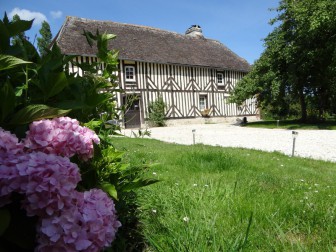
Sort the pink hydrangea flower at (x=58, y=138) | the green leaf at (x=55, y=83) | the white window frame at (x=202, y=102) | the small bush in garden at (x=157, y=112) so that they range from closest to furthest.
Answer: the pink hydrangea flower at (x=58, y=138) → the green leaf at (x=55, y=83) → the small bush in garden at (x=157, y=112) → the white window frame at (x=202, y=102)

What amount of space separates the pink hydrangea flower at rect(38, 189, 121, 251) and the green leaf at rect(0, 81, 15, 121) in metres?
0.47

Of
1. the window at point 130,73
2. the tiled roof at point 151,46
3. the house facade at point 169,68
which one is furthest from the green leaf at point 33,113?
the window at point 130,73

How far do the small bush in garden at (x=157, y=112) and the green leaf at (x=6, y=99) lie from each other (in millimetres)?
20304

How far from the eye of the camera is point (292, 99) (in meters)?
21.3

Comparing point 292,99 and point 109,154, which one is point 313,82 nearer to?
point 292,99

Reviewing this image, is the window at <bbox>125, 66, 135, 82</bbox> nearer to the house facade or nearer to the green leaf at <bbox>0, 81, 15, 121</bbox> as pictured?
the house facade

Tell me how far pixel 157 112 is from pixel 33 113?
2041cm

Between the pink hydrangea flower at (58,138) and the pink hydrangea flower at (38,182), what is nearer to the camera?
the pink hydrangea flower at (38,182)

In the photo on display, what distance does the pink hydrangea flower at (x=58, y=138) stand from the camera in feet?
3.78

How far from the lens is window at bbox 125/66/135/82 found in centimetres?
2081

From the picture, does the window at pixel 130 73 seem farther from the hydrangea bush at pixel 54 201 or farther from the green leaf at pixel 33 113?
the hydrangea bush at pixel 54 201

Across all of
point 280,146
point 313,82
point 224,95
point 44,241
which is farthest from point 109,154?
point 224,95

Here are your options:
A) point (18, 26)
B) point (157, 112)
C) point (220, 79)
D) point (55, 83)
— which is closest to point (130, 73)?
point (157, 112)

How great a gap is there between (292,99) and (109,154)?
21890 millimetres
